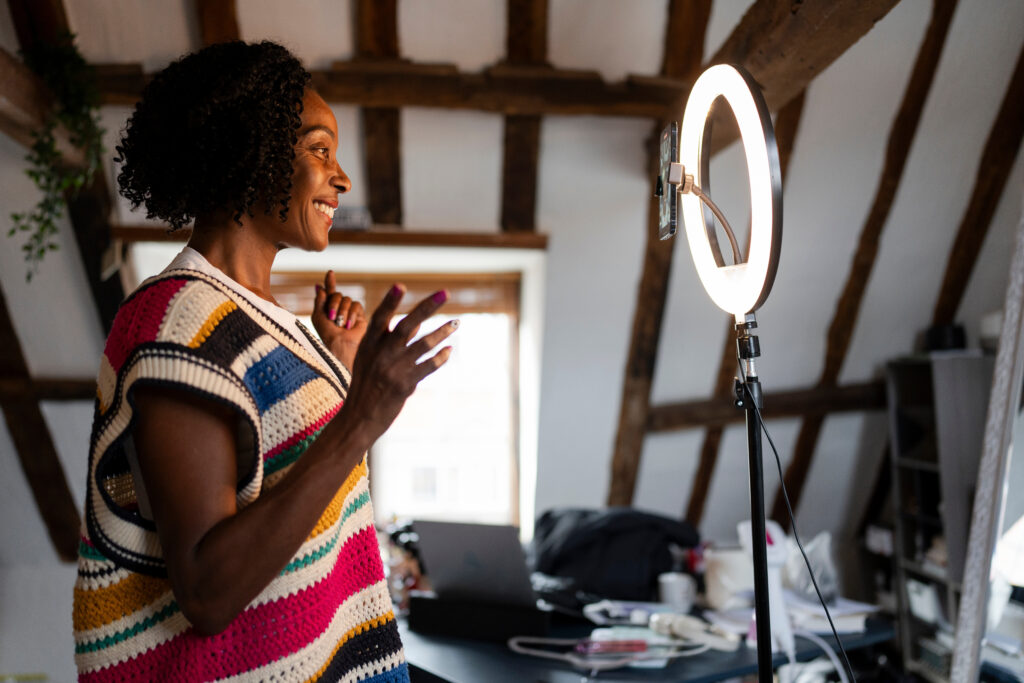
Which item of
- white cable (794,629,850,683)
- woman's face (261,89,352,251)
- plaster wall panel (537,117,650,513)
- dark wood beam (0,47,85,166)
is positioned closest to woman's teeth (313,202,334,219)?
woman's face (261,89,352,251)

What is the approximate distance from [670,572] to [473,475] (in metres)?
2.00

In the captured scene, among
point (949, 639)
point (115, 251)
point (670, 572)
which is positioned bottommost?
point (949, 639)

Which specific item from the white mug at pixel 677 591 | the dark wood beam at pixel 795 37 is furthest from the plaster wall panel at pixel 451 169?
the white mug at pixel 677 591

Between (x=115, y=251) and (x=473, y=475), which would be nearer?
(x=115, y=251)

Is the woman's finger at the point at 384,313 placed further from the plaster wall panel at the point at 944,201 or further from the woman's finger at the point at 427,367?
the plaster wall panel at the point at 944,201

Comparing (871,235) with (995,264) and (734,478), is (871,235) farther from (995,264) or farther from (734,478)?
(734,478)

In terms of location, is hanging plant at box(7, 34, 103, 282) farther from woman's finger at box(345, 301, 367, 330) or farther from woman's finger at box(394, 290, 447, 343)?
woman's finger at box(394, 290, 447, 343)

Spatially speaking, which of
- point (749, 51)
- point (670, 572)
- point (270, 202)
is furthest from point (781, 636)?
point (749, 51)

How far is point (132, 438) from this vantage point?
773 mm

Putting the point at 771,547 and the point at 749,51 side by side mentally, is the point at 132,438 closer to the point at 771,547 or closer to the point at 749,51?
the point at 771,547

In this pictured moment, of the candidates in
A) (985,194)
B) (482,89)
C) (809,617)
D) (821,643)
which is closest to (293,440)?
(821,643)

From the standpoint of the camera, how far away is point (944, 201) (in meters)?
3.53

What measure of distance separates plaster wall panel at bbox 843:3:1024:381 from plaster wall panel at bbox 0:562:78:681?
3805 mm

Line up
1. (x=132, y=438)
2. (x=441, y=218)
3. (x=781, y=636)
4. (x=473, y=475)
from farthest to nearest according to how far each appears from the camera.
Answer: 1. (x=473, y=475)
2. (x=441, y=218)
3. (x=781, y=636)
4. (x=132, y=438)
